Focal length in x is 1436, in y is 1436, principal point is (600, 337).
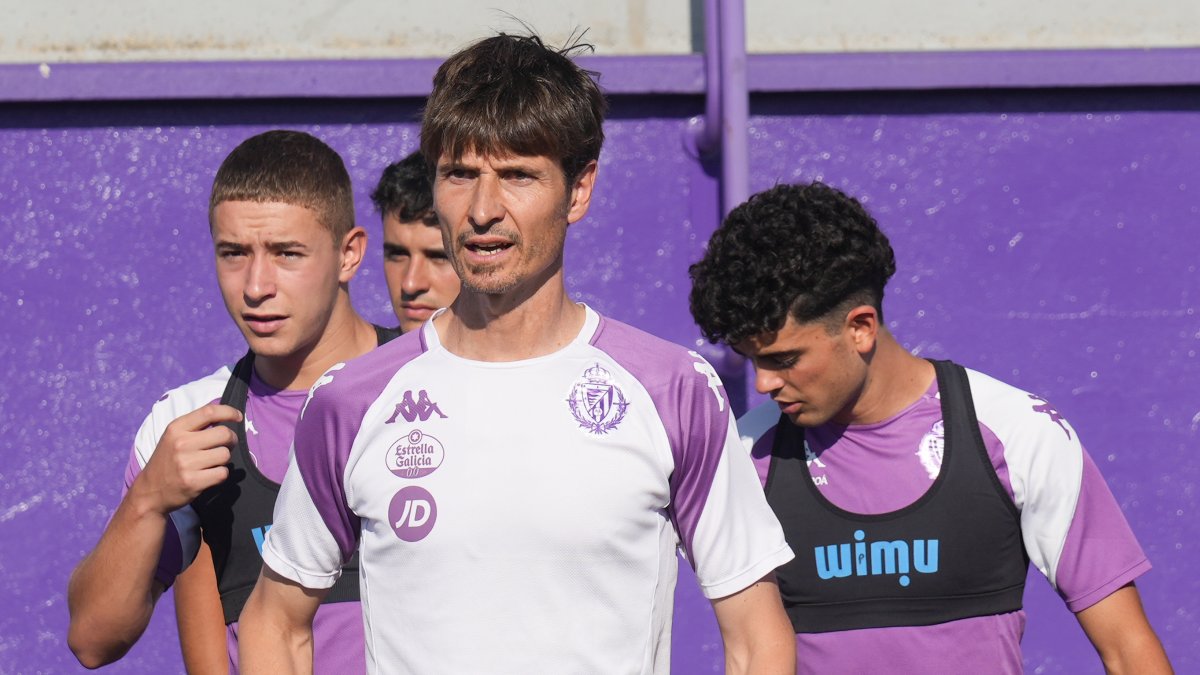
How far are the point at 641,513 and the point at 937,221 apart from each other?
2802 millimetres

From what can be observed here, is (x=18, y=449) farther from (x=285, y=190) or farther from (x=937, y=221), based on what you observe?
(x=937, y=221)

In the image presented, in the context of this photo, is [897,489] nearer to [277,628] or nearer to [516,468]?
[516,468]

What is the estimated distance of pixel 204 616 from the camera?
3.41m

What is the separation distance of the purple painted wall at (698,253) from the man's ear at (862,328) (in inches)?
60.6

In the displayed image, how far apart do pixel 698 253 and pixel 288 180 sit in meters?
1.92

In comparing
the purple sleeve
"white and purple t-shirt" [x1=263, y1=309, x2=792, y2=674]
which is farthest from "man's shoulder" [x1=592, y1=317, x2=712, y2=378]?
the purple sleeve

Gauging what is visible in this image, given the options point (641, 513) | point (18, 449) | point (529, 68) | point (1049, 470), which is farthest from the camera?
point (18, 449)

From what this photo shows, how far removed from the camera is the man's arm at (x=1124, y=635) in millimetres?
3094

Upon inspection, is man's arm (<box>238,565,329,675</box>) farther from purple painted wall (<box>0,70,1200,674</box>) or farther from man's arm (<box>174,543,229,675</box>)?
purple painted wall (<box>0,70,1200,674</box>)

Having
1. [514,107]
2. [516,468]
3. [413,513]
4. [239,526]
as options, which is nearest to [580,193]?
[514,107]

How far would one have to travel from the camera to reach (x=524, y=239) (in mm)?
2504

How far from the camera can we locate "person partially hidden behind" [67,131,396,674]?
3.12 metres

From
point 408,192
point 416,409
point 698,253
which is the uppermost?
point 698,253

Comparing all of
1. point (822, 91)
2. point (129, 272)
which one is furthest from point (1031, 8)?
point (129, 272)
